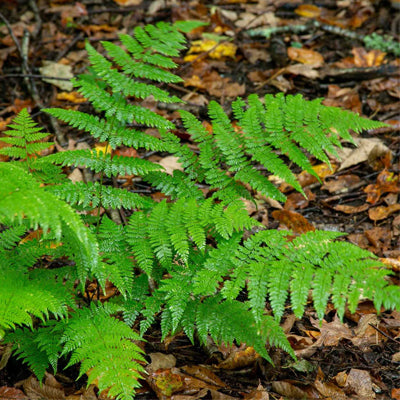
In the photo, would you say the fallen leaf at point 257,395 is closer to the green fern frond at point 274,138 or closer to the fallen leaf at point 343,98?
the green fern frond at point 274,138

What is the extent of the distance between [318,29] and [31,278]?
5.25 metres

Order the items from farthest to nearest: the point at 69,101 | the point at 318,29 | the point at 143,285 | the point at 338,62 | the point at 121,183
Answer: the point at 318,29 → the point at 338,62 → the point at 69,101 → the point at 121,183 → the point at 143,285

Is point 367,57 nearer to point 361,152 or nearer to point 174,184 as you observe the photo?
point 361,152

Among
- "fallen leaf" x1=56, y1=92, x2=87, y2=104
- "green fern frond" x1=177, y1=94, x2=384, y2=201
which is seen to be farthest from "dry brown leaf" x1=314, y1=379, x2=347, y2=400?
"fallen leaf" x1=56, y1=92, x2=87, y2=104

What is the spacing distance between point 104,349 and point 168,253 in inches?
25.6

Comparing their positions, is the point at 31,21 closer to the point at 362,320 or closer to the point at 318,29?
the point at 318,29

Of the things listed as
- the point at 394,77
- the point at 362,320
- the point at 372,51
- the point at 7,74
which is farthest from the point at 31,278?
the point at 372,51

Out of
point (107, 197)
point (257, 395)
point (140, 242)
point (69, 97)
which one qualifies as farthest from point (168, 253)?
point (69, 97)

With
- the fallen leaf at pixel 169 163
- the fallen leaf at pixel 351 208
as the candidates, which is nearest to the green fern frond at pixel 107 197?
the fallen leaf at pixel 169 163

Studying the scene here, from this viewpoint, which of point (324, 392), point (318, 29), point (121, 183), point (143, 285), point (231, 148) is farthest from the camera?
point (318, 29)

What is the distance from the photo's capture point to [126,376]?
2.21m

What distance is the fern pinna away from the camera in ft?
7.36

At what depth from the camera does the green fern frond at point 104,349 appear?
2.16m

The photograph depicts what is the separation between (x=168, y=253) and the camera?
2697mm
